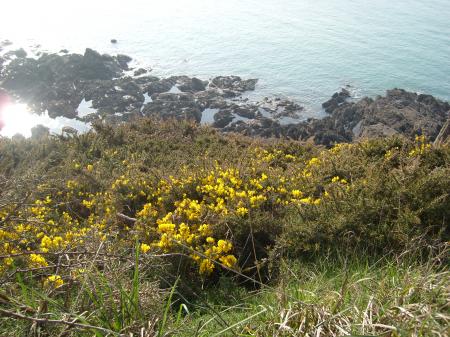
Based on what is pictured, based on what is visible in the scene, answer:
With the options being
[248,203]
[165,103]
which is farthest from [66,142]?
[165,103]

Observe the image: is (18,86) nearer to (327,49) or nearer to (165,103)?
(165,103)

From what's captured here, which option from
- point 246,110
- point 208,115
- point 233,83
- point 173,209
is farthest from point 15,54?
point 173,209

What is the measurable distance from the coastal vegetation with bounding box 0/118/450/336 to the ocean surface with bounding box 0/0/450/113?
1896cm

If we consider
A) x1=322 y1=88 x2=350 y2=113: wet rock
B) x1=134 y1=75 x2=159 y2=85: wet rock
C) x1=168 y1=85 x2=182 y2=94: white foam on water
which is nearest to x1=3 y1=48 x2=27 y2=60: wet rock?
x1=134 y1=75 x2=159 y2=85: wet rock

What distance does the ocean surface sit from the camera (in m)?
29.3

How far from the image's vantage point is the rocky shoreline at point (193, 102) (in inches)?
851

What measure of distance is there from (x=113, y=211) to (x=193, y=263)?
9.05 ft

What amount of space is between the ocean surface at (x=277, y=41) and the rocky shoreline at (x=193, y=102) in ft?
6.14

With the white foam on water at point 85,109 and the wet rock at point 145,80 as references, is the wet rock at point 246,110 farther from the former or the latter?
the white foam on water at point 85,109

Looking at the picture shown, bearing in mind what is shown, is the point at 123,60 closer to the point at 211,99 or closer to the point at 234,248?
the point at 211,99

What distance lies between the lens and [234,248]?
4.46 m

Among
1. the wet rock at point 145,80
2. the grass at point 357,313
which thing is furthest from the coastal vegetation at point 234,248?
the wet rock at point 145,80

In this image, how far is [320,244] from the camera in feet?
13.3

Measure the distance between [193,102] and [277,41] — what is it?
17.0 meters
